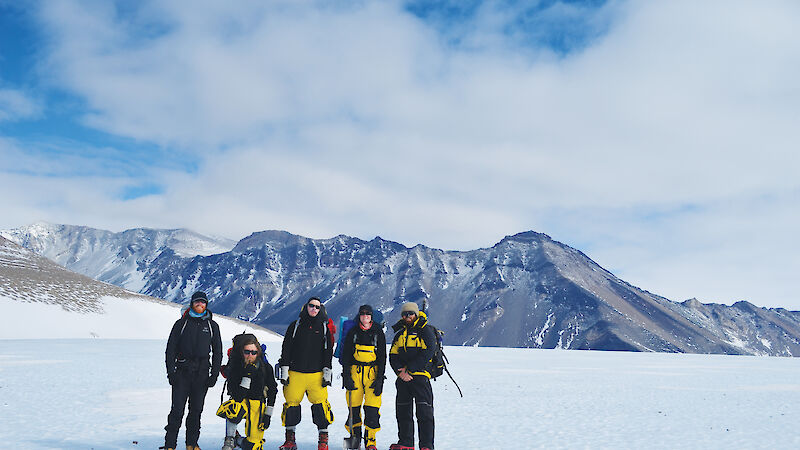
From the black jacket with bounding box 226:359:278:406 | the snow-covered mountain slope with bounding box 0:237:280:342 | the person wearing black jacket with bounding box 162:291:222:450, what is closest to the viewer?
the person wearing black jacket with bounding box 162:291:222:450

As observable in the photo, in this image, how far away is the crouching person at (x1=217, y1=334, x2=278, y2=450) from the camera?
32.9 ft

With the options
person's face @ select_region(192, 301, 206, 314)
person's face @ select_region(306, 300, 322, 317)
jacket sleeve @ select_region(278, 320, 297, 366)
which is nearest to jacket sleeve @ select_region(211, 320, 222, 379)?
person's face @ select_region(192, 301, 206, 314)

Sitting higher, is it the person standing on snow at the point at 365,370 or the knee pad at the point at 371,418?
the person standing on snow at the point at 365,370

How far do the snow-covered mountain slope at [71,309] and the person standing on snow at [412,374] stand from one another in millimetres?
74762

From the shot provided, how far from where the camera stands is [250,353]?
10.3 meters

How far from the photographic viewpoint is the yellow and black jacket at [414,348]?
10.5m

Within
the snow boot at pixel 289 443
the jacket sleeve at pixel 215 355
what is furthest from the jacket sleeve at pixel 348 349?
the jacket sleeve at pixel 215 355

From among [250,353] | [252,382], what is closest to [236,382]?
[252,382]

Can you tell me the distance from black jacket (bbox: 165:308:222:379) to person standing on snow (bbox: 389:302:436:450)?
331 centimetres

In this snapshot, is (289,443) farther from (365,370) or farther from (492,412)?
(492,412)

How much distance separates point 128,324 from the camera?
9688cm

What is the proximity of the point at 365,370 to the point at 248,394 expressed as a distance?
2180mm

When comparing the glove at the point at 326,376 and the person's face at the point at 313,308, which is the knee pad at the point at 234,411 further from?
the person's face at the point at 313,308

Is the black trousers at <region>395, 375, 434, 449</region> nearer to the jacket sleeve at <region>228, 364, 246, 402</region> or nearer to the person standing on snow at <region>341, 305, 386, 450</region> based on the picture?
the person standing on snow at <region>341, 305, 386, 450</region>
